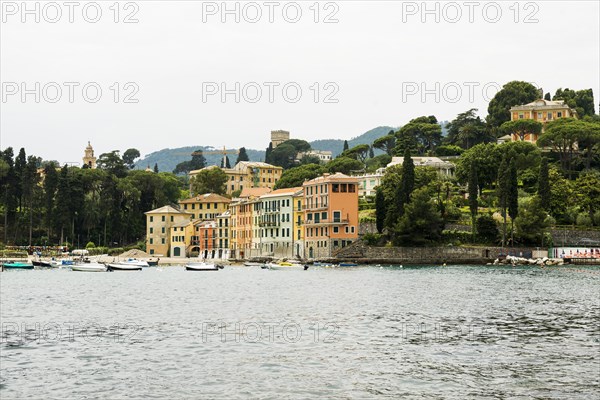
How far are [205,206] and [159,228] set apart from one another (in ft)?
43.3

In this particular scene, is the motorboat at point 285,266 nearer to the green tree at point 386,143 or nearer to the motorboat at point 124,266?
the motorboat at point 124,266

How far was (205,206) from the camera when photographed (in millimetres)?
152250

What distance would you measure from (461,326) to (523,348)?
6806 millimetres

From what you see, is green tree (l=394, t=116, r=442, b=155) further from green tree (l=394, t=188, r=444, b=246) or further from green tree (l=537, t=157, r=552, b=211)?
green tree (l=394, t=188, r=444, b=246)

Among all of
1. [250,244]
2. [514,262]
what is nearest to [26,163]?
[250,244]

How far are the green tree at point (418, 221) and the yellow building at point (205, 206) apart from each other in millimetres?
55979

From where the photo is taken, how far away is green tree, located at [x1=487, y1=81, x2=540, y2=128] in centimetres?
16975

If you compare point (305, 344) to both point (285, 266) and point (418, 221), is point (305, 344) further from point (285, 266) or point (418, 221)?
point (285, 266)

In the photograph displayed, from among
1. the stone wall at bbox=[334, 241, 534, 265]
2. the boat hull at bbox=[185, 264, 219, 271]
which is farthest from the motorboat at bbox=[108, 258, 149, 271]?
the stone wall at bbox=[334, 241, 534, 265]

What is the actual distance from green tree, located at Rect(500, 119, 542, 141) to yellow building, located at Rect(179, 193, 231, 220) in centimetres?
5370

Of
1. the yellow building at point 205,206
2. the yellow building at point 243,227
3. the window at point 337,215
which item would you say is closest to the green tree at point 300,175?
the yellow building at point 205,206

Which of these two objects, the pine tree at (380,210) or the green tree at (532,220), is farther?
the pine tree at (380,210)

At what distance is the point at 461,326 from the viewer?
38.4 m

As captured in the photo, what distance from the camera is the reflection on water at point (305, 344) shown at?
82.0 feet
